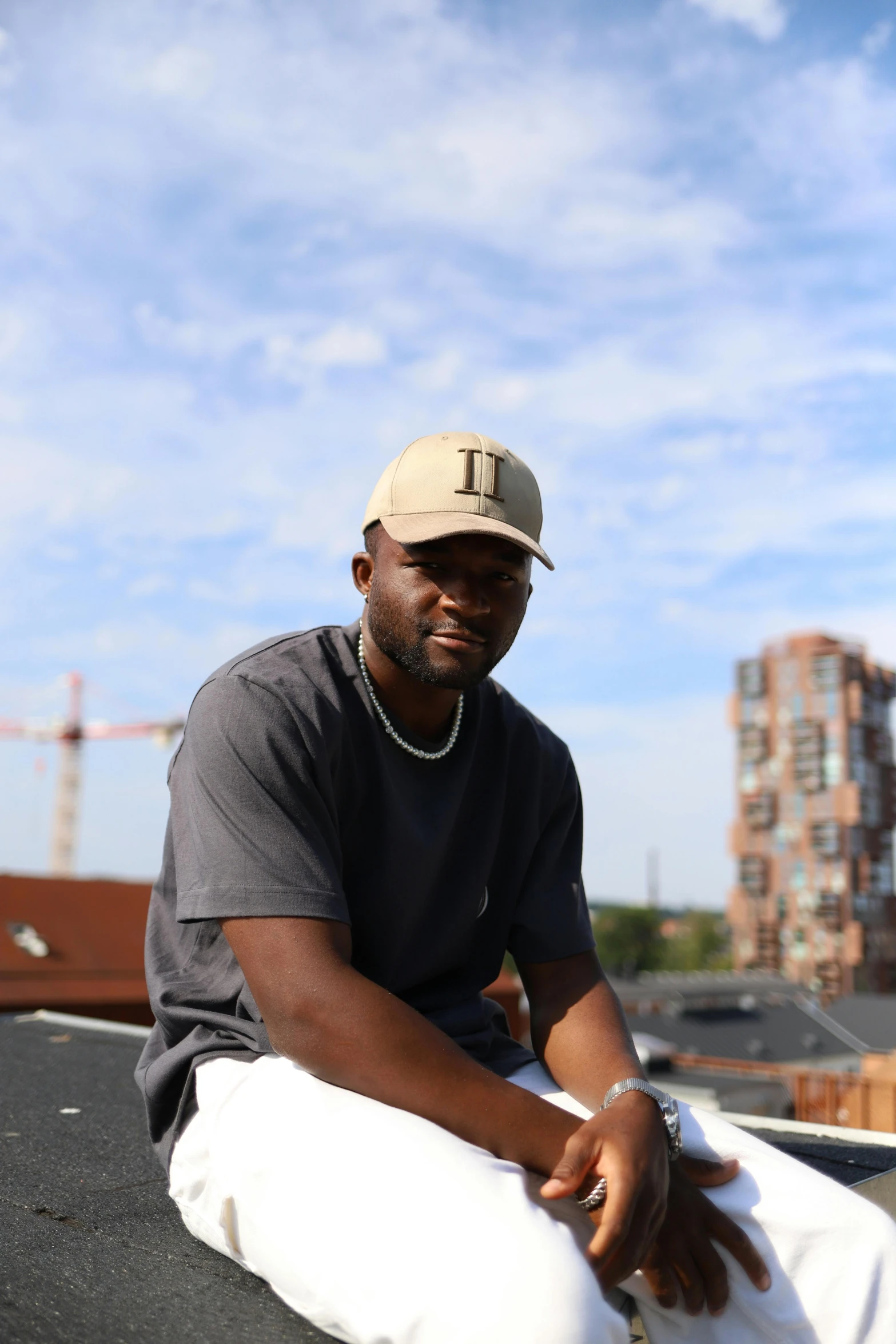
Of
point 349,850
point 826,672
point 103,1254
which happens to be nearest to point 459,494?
point 349,850

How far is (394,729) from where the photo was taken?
195cm

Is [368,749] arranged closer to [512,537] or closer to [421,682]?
[421,682]

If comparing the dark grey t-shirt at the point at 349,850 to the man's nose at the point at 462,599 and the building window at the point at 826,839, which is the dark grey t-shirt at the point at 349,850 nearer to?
the man's nose at the point at 462,599

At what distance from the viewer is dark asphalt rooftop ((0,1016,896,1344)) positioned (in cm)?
152

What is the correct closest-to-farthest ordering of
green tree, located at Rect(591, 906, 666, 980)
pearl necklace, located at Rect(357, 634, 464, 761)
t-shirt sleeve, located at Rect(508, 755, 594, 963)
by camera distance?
1. pearl necklace, located at Rect(357, 634, 464, 761)
2. t-shirt sleeve, located at Rect(508, 755, 594, 963)
3. green tree, located at Rect(591, 906, 666, 980)

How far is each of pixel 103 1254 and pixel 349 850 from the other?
2.49 ft

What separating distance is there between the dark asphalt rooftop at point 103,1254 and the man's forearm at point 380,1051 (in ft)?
1.14

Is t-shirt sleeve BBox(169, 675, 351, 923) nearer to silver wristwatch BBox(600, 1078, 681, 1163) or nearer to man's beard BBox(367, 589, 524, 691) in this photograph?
man's beard BBox(367, 589, 524, 691)

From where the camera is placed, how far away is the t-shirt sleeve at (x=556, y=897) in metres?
2.08

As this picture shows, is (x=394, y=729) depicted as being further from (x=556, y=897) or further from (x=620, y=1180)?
(x=620, y=1180)

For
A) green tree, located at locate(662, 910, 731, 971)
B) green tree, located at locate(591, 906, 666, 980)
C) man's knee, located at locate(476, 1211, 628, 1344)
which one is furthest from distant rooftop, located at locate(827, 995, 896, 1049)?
man's knee, located at locate(476, 1211, 628, 1344)

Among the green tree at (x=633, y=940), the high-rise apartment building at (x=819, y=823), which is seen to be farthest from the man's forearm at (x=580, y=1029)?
the green tree at (x=633, y=940)

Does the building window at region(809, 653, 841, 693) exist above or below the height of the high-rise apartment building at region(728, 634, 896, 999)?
above

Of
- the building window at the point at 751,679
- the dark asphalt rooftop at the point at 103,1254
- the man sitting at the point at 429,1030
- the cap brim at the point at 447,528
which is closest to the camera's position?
the man sitting at the point at 429,1030
